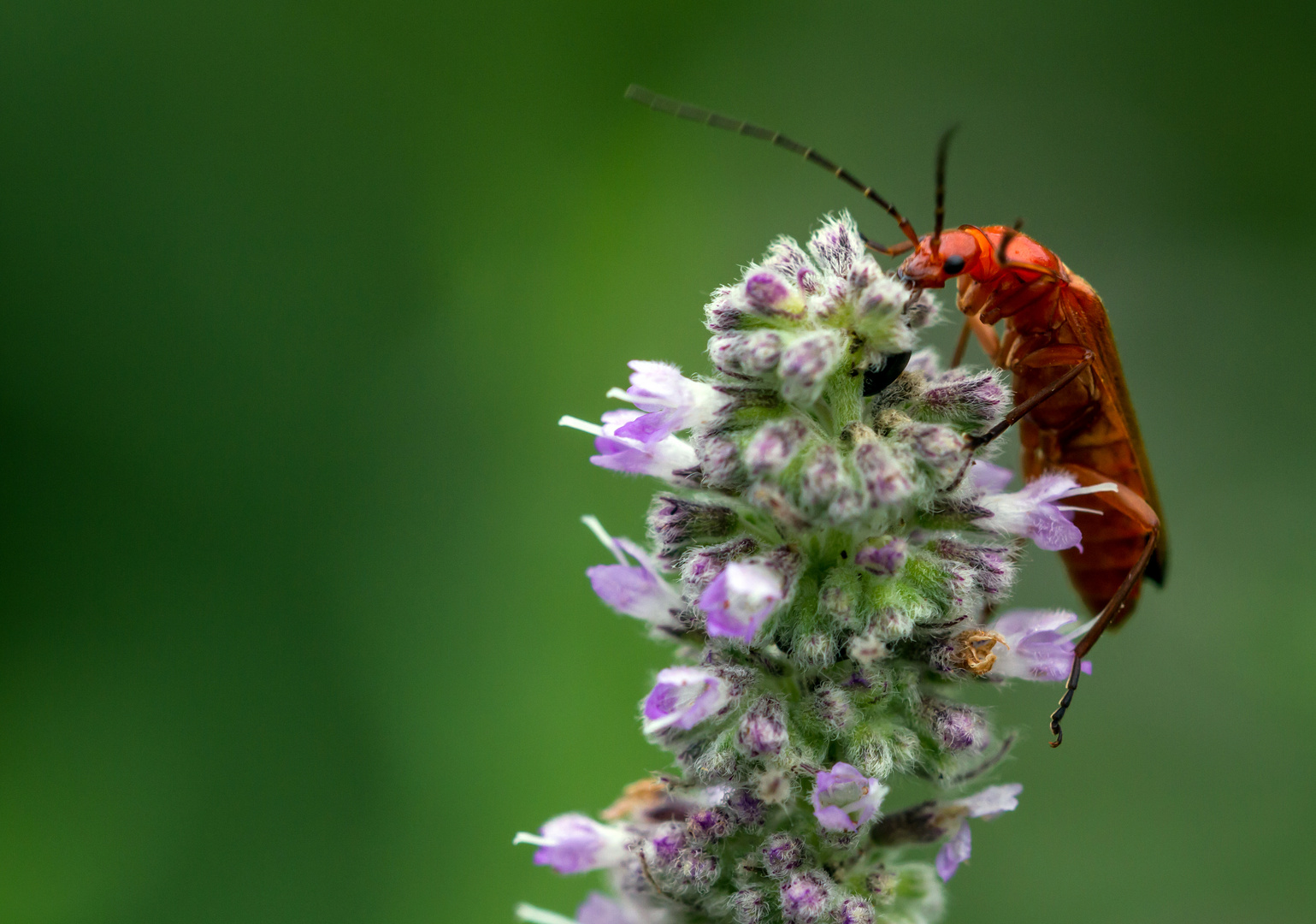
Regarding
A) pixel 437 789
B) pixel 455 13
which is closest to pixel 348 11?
pixel 455 13

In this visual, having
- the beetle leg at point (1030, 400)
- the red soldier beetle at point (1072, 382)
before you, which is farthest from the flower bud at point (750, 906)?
the red soldier beetle at point (1072, 382)

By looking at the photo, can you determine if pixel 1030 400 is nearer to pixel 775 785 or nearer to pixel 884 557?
pixel 884 557

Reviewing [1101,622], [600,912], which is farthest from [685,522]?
[1101,622]

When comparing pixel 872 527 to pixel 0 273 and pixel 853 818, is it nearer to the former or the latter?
pixel 853 818

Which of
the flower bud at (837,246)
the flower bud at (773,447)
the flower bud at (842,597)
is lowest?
the flower bud at (842,597)

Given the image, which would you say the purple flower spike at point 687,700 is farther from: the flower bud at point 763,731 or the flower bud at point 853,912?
the flower bud at point 853,912

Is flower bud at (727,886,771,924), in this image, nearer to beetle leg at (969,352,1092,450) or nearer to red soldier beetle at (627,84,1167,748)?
beetle leg at (969,352,1092,450)
